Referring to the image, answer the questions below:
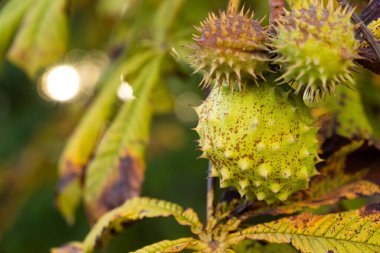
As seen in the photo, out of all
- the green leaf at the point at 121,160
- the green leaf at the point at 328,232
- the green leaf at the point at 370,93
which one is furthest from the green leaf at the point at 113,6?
the green leaf at the point at 328,232

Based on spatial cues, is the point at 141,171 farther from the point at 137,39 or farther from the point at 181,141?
the point at 181,141

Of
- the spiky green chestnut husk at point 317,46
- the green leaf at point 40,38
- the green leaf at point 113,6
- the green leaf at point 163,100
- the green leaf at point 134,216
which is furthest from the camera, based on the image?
the green leaf at point 113,6

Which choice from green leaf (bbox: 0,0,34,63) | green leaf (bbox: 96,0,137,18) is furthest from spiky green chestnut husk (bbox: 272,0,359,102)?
green leaf (bbox: 96,0,137,18)

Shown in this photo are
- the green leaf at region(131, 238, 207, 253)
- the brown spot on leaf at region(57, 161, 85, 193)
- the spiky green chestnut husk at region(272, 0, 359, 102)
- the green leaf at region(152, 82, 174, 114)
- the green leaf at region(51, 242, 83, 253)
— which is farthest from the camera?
the green leaf at region(152, 82, 174, 114)

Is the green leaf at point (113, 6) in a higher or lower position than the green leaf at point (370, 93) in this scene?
higher

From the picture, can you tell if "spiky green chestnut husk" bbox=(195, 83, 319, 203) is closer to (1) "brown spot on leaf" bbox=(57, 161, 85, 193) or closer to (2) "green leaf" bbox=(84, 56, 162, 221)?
(2) "green leaf" bbox=(84, 56, 162, 221)

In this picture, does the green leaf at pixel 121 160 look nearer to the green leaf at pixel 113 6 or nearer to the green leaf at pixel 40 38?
the green leaf at pixel 40 38
